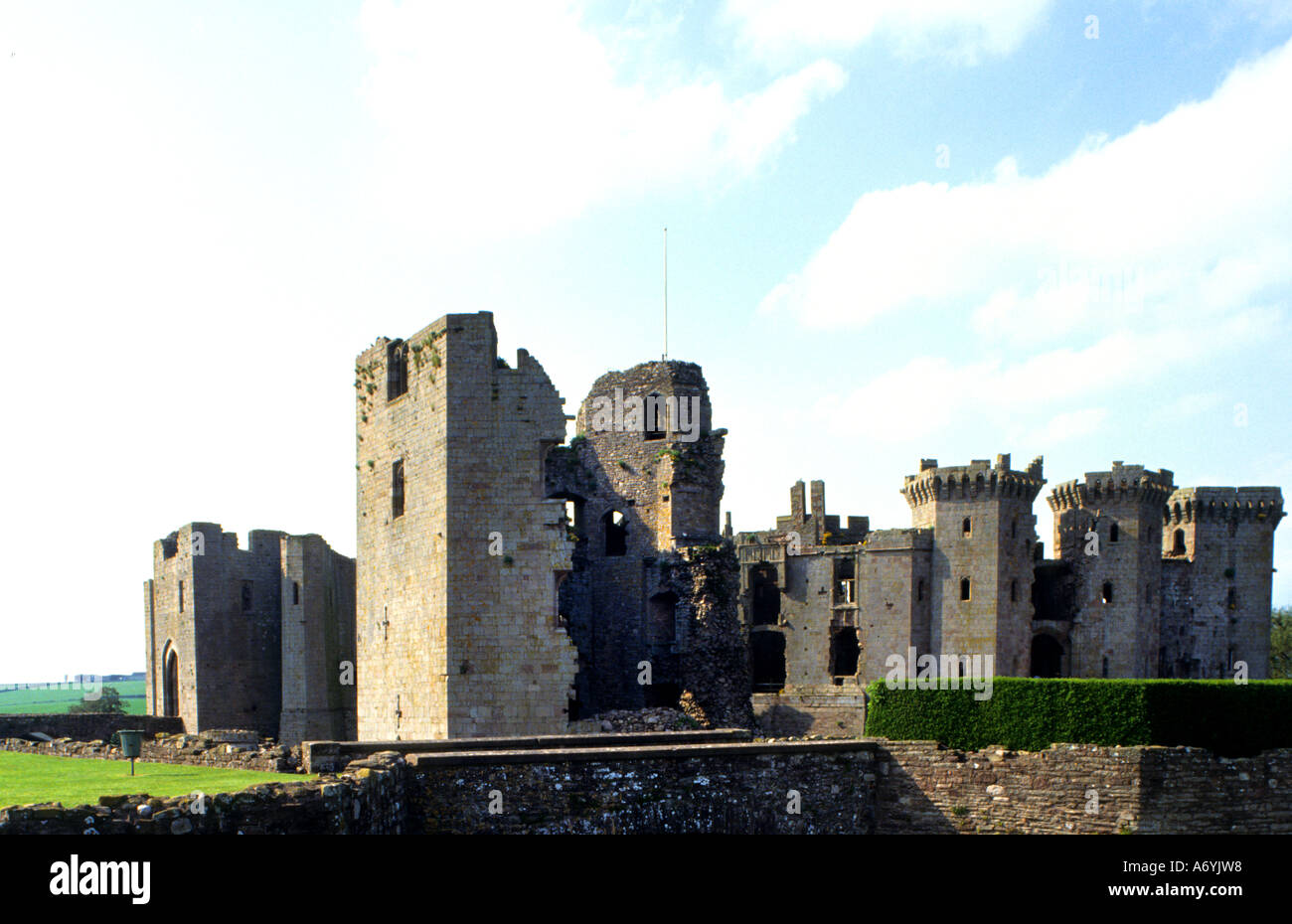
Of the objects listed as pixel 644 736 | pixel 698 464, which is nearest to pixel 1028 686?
pixel 644 736

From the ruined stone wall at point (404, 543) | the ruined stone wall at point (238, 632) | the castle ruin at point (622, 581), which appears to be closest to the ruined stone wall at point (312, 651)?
the castle ruin at point (622, 581)

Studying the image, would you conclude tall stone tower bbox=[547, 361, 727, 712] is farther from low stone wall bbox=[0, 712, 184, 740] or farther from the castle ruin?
low stone wall bbox=[0, 712, 184, 740]

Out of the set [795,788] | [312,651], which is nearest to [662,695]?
[312,651]

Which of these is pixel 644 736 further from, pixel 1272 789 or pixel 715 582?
pixel 1272 789

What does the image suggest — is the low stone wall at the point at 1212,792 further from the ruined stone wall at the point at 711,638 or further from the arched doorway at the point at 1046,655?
the arched doorway at the point at 1046,655

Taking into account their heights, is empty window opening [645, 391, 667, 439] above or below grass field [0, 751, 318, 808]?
above

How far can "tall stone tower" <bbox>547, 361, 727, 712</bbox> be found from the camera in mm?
29641

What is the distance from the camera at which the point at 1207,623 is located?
51438mm

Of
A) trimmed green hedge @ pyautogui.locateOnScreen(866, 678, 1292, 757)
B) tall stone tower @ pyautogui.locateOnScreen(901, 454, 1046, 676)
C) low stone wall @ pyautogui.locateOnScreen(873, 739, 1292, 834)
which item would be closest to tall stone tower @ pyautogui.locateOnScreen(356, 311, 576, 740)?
low stone wall @ pyautogui.locateOnScreen(873, 739, 1292, 834)

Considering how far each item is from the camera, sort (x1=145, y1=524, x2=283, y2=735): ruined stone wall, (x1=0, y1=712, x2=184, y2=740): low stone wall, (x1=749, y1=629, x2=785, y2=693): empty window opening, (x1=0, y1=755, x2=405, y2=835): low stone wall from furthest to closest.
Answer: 1. (x1=749, y1=629, x2=785, y2=693): empty window opening
2. (x1=145, y1=524, x2=283, y2=735): ruined stone wall
3. (x1=0, y1=712, x2=184, y2=740): low stone wall
4. (x1=0, y1=755, x2=405, y2=835): low stone wall

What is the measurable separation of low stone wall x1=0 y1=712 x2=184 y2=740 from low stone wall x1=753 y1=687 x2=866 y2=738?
26.2m

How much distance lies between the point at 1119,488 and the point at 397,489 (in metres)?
37.8

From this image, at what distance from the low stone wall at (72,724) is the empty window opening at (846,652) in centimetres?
3217

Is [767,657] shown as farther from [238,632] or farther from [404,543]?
[404,543]
